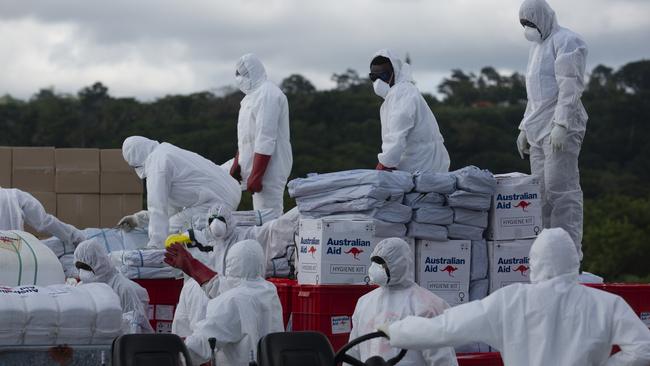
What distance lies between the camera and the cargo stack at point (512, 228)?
9.87 meters

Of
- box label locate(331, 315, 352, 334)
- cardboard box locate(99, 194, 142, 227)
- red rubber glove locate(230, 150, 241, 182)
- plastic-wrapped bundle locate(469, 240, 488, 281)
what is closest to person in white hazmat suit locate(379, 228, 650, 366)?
box label locate(331, 315, 352, 334)

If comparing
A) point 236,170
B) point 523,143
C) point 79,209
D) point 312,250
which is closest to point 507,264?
point 312,250

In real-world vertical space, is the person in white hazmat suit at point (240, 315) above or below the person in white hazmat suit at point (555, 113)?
below

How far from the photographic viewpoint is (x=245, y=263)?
888cm

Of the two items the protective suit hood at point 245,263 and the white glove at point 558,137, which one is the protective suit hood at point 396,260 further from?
the white glove at point 558,137

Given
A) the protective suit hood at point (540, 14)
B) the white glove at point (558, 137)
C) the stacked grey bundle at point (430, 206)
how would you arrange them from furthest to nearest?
the protective suit hood at point (540, 14) < the white glove at point (558, 137) < the stacked grey bundle at point (430, 206)

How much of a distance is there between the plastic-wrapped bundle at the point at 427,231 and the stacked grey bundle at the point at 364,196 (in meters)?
0.06

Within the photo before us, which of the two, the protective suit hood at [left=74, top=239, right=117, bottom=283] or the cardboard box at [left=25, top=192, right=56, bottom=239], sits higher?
the cardboard box at [left=25, top=192, right=56, bottom=239]

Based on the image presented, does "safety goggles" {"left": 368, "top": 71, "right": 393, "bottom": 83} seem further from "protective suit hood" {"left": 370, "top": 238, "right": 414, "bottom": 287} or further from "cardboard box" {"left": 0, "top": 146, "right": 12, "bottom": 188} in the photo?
"cardboard box" {"left": 0, "top": 146, "right": 12, "bottom": 188}

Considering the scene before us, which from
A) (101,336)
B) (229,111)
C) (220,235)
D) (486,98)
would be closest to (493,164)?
(229,111)

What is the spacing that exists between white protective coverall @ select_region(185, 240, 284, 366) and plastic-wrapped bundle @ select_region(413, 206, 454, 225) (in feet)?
4.16

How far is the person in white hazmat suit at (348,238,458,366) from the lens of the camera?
823 centimetres

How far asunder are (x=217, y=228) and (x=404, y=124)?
163cm

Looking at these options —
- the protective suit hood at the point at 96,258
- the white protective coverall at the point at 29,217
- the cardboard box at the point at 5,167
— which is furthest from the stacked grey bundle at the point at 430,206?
the cardboard box at the point at 5,167
